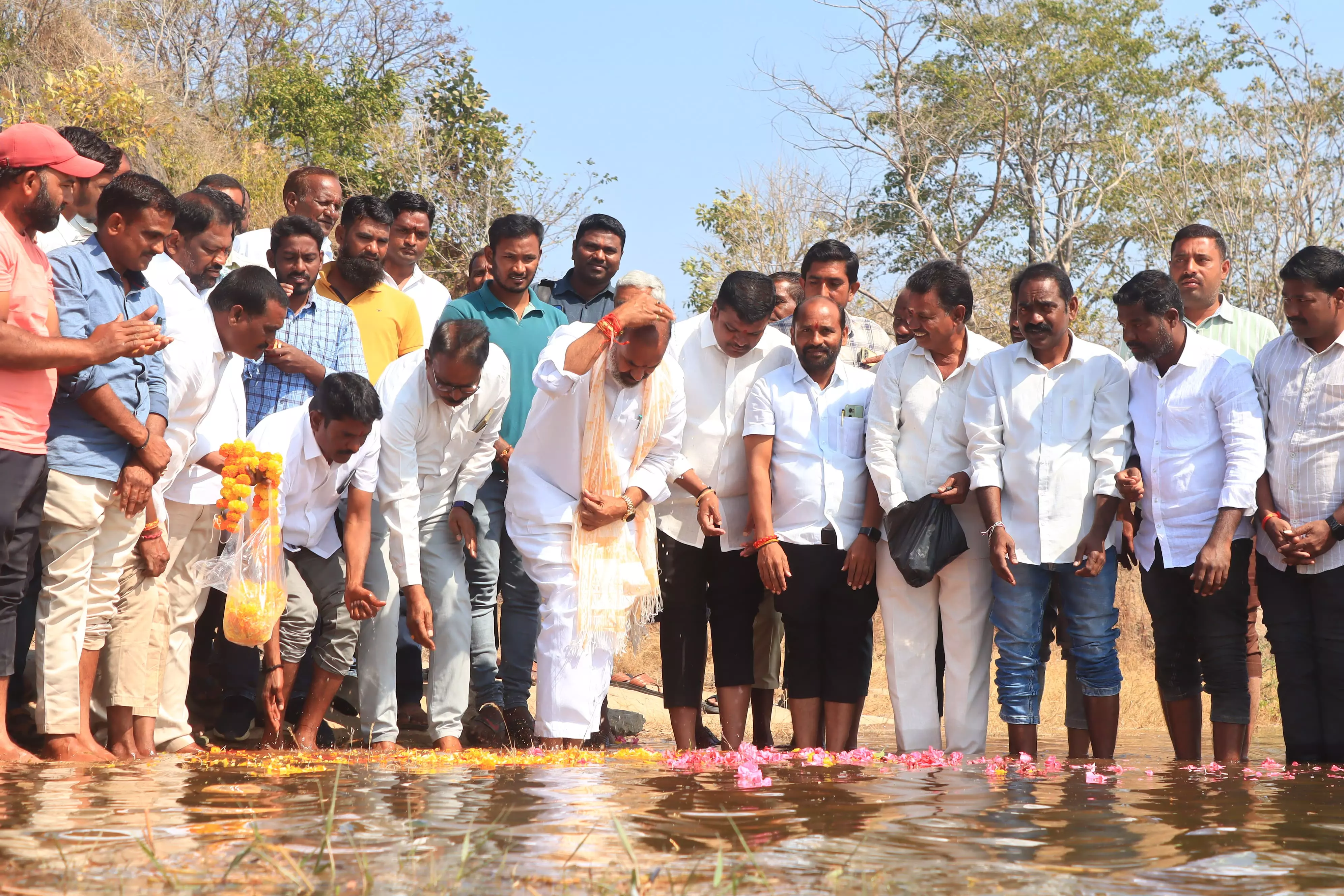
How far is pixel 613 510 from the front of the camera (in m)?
6.20

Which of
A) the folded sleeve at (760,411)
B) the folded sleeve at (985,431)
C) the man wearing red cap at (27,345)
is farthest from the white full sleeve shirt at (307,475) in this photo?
the folded sleeve at (985,431)

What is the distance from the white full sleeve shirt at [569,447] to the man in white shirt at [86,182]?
2.29 meters

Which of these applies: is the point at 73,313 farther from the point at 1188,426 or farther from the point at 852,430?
the point at 1188,426

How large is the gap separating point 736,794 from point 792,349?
9.85 ft

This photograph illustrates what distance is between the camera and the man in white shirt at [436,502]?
629 cm

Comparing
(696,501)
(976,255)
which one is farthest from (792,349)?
(976,255)

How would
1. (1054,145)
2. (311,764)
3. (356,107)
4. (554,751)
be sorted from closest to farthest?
1. (311,764)
2. (554,751)
3. (356,107)
4. (1054,145)

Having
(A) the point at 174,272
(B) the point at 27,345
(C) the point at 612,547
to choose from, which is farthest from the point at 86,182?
(C) the point at 612,547

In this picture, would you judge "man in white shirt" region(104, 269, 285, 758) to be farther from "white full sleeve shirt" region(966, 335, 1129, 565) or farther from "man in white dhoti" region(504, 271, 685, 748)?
"white full sleeve shirt" region(966, 335, 1129, 565)

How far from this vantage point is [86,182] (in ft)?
20.0

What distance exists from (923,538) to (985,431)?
0.59 m

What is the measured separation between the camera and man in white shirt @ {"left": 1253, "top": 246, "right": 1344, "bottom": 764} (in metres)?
5.73

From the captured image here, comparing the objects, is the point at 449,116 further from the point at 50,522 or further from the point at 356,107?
the point at 50,522

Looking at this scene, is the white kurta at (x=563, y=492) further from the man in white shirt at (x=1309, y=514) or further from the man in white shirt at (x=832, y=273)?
the man in white shirt at (x=1309, y=514)
